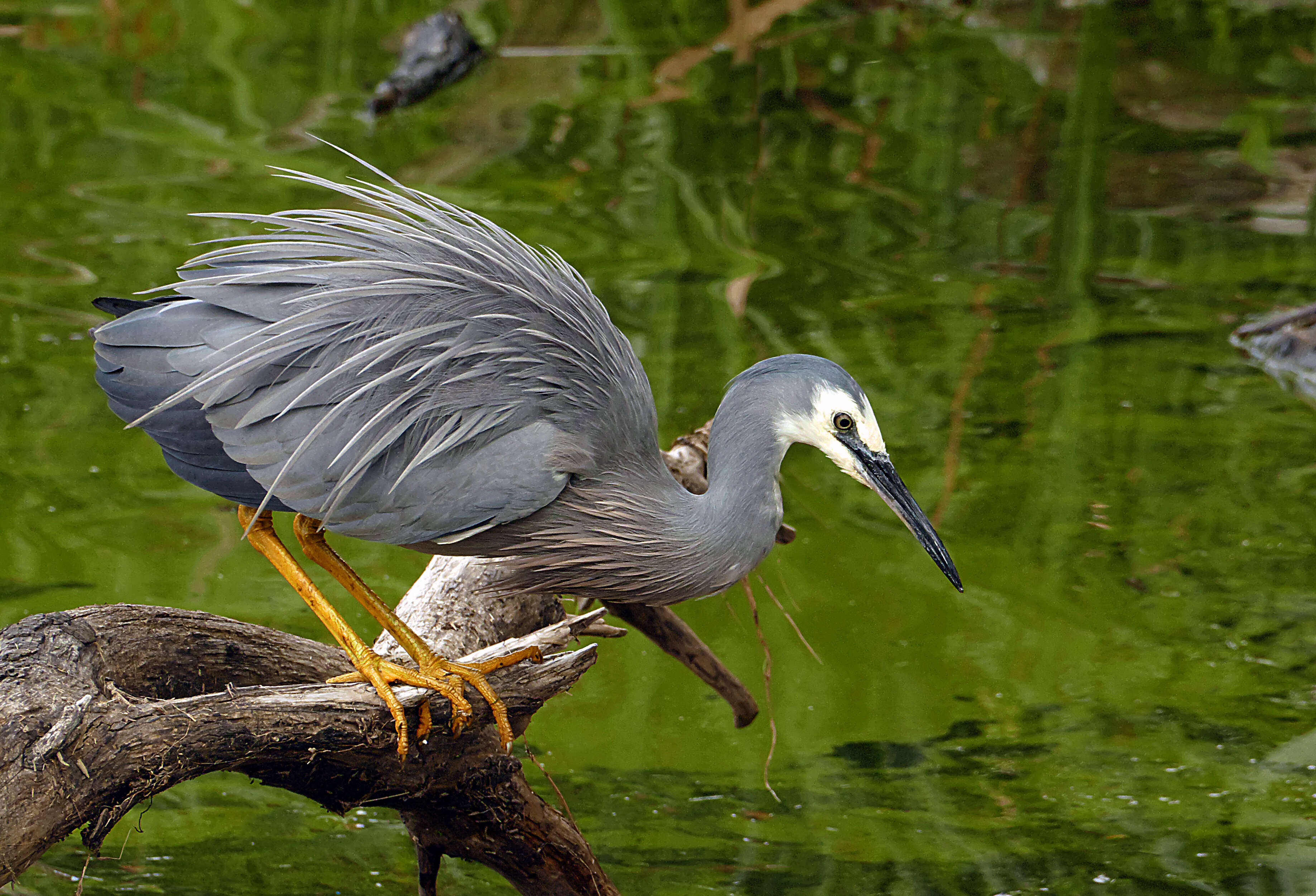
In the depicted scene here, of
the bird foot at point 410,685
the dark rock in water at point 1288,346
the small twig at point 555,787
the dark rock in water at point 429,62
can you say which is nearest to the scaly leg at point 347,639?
the bird foot at point 410,685

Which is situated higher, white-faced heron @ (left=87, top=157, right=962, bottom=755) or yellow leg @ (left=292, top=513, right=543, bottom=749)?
white-faced heron @ (left=87, top=157, right=962, bottom=755)

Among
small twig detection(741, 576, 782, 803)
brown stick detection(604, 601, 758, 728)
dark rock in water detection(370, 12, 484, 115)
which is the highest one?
dark rock in water detection(370, 12, 484, 115)

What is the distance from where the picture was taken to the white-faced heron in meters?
2.52

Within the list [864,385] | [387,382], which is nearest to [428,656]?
[387,382]

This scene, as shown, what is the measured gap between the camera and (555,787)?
9.46 feet

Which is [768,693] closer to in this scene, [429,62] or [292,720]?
[292,720]

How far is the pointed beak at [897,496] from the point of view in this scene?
2641 mm

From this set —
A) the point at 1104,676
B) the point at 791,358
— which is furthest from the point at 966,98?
the point at 791,358

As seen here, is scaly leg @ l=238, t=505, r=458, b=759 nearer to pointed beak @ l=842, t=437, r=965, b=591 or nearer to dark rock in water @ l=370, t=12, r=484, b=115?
pointed beak @ l=842, t=437, r=965, b=591

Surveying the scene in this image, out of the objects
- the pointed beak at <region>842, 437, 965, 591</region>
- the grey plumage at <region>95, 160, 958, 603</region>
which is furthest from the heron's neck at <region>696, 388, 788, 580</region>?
the pointed beak at <region>842, 437, 965, 591</region>

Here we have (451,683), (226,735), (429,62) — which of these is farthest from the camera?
(429,62)

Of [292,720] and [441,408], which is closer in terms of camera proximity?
[292,720]

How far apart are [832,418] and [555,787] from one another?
915 mm

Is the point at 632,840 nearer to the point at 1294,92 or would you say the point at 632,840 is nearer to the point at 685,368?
the point at 685,368
